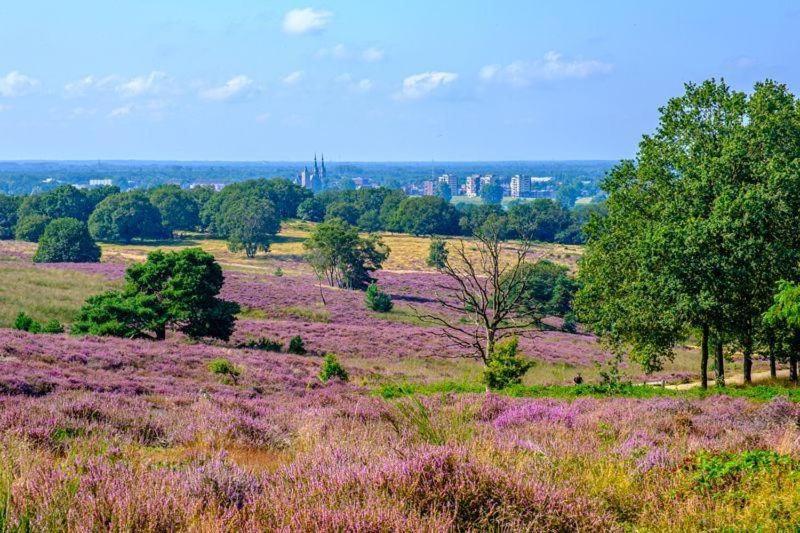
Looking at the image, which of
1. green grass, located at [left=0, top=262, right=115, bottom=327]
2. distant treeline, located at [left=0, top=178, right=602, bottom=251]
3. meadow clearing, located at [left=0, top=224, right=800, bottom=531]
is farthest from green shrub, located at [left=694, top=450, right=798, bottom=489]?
distant treeline, located at [left=0, top=178, right=602, bottom=251]

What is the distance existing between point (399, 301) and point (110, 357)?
1889 inches

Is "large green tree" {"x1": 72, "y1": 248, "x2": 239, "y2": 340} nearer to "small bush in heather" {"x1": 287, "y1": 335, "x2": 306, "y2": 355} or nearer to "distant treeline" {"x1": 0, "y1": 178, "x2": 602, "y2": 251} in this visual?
"small bush in heather" {"x1": 287, "y1": 335, "x2": 306, "y2": 355}

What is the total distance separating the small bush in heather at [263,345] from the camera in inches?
1399

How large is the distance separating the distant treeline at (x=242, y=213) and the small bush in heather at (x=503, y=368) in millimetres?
75359

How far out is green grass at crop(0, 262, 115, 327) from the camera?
4075 cm

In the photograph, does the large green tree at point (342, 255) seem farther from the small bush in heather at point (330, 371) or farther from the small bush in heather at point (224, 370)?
the small bush in heather at point (224, 370)

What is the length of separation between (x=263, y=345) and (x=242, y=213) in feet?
264

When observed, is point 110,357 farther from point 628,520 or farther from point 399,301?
point 399,301

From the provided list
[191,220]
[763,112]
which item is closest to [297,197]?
[191,220]

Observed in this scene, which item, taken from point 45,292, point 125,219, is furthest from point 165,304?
point 125,219

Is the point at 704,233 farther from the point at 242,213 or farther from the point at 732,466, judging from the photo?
the point at 242,213

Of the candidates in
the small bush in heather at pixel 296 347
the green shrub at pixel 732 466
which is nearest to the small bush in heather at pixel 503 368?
the small bush in heather at pixel 296 347

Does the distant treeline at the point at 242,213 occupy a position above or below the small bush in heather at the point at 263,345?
above

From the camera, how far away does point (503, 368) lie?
22703 mm
